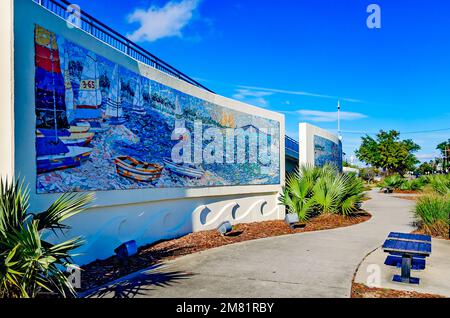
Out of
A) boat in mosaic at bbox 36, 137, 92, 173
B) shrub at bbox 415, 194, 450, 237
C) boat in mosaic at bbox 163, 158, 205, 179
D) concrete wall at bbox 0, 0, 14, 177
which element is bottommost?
shrub at bbox 415, 194, 450, 237

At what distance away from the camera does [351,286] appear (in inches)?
223

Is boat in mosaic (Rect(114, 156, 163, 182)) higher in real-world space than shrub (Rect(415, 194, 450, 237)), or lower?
higher

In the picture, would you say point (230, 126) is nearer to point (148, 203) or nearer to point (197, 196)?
point (197, 196)

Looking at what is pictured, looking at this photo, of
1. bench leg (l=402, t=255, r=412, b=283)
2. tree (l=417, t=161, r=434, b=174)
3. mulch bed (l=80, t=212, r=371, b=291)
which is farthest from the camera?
tree (l=417, t=161, r=434, b=174)

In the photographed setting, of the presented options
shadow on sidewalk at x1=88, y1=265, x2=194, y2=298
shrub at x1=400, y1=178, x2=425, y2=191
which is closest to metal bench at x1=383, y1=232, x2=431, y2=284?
shadow on sidewalk at x1=88, y1=265, x2=194, y2=298

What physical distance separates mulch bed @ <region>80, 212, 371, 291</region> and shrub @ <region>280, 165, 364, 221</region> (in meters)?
0.34

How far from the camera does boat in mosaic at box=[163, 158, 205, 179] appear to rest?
952 cm

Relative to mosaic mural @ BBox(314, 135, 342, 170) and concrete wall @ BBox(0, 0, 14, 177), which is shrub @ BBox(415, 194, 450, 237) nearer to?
mosaic mural @ BBox(314, 135, 342, 170)

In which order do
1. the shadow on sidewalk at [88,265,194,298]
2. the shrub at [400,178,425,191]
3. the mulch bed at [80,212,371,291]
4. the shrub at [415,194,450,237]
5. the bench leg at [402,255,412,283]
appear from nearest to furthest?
the shadow on sidewalk at [88,265,194,298] → the bench leg at [402,255,412,283] → the mulch bed at [80,212,371,291] → the shrub at [415,194,450,237] → the shrub at [400,178,425,191]

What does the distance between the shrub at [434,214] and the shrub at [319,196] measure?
2.86 meters

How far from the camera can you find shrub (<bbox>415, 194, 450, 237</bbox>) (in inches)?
397

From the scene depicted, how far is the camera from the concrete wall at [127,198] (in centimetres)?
571

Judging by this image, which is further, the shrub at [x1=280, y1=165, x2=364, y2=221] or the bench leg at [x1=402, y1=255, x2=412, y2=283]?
the shrub at [x1=280, y1=165, x2=364, y2=221]

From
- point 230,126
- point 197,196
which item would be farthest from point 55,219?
point 230,126
